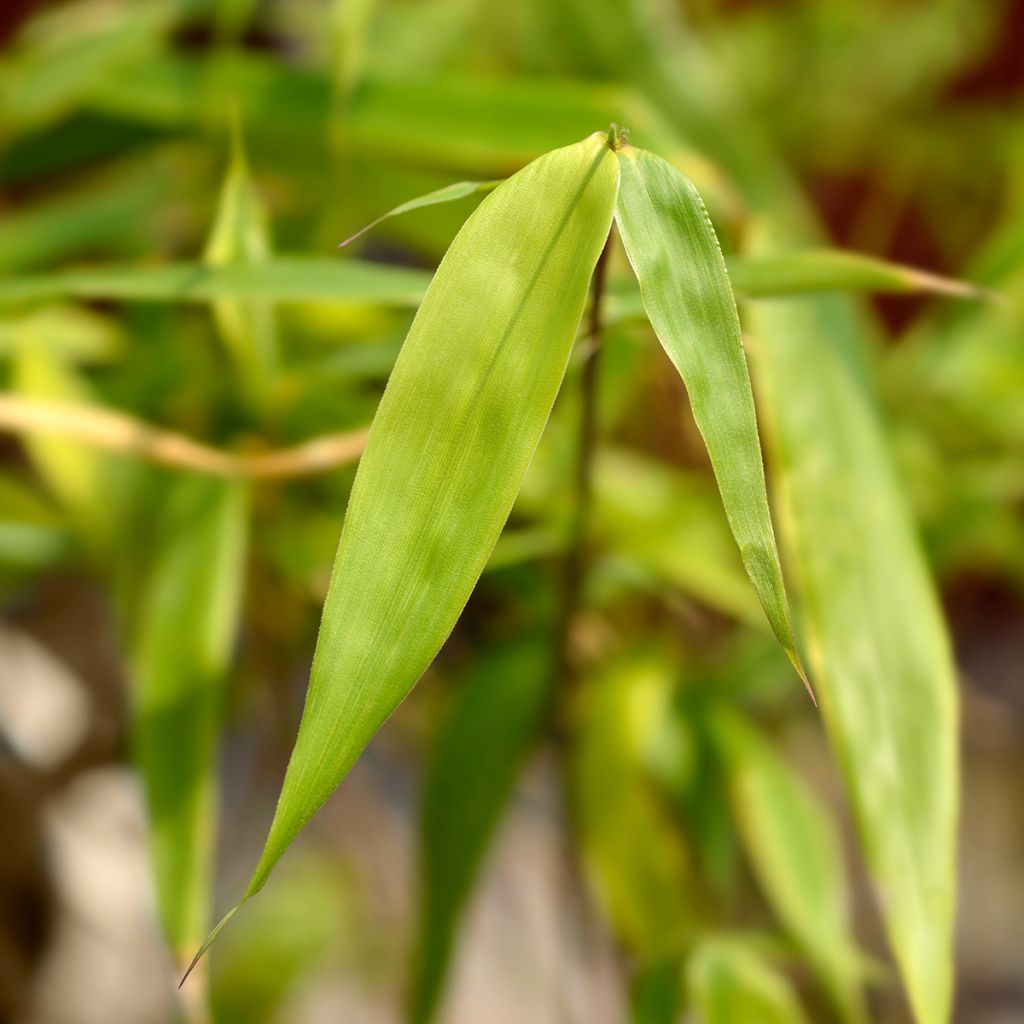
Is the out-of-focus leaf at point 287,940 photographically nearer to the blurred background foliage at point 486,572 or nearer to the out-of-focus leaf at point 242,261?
the blurred background foliage at point 486,572

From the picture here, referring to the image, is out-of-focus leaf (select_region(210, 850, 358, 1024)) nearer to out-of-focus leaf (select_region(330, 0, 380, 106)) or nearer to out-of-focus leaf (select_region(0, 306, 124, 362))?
out-of-focus leaf (select_region(0, 306, 124, 362))

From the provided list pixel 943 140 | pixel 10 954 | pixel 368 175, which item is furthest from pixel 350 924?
pixel 943 140

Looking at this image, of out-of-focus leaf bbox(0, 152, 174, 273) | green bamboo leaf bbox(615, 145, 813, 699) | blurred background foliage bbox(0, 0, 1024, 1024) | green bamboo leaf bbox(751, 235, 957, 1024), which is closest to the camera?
green bamboo leaf bbox(615, 145, 813, 699)

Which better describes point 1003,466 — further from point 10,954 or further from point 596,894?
point 10,954

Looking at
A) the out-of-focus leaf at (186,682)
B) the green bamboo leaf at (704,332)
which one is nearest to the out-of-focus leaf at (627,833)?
the out-of-focus leaf at (186,682)

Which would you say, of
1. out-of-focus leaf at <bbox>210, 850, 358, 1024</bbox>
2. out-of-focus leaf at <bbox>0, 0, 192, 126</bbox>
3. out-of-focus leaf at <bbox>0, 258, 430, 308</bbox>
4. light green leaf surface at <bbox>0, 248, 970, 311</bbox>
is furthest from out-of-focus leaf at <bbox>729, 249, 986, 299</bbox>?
out-of-focus leaf at <bbox>210, 850, 358, 1024</bbox>

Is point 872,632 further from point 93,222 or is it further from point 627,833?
point 93,222

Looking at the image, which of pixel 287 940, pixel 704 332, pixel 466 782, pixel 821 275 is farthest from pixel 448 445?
pixel 287 940
